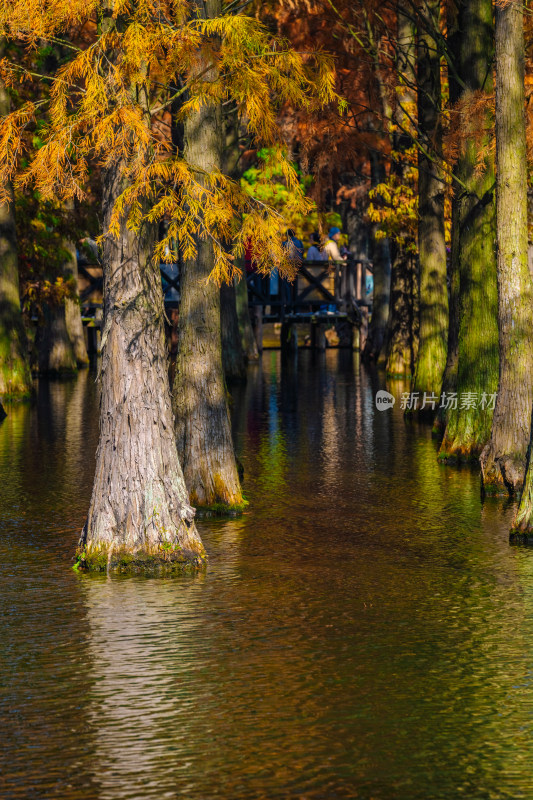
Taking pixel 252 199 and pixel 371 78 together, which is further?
pixel 371 78

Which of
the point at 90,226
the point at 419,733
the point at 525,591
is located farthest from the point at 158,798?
the point at 90,226

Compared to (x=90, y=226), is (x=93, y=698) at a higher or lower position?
lower

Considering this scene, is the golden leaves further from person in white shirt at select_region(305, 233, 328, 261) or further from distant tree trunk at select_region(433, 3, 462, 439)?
person in white shirt at select_region(305, 233, 328, 261)

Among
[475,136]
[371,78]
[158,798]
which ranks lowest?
[158,798]

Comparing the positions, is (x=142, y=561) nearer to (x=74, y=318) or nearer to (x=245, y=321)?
(x=245, y=321)

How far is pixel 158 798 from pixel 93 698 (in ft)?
5.53

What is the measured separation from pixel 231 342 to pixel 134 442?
2030 centimetres

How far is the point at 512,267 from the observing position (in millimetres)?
15758

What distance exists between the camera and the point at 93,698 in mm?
8492

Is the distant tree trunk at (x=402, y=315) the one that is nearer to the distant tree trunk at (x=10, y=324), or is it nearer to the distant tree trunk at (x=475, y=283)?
the distant tree trunk at (x=10, y=324)

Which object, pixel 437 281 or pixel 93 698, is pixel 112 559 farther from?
pixel 437 281

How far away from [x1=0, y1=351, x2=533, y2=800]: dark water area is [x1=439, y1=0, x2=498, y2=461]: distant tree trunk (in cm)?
147

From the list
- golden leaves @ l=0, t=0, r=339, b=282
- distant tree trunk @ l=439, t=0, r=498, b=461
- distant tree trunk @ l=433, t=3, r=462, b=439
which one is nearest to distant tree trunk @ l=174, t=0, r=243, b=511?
golden leaves @ l=0, t=0, r=339, b=282

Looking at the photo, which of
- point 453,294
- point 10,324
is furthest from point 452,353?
point 10,324
